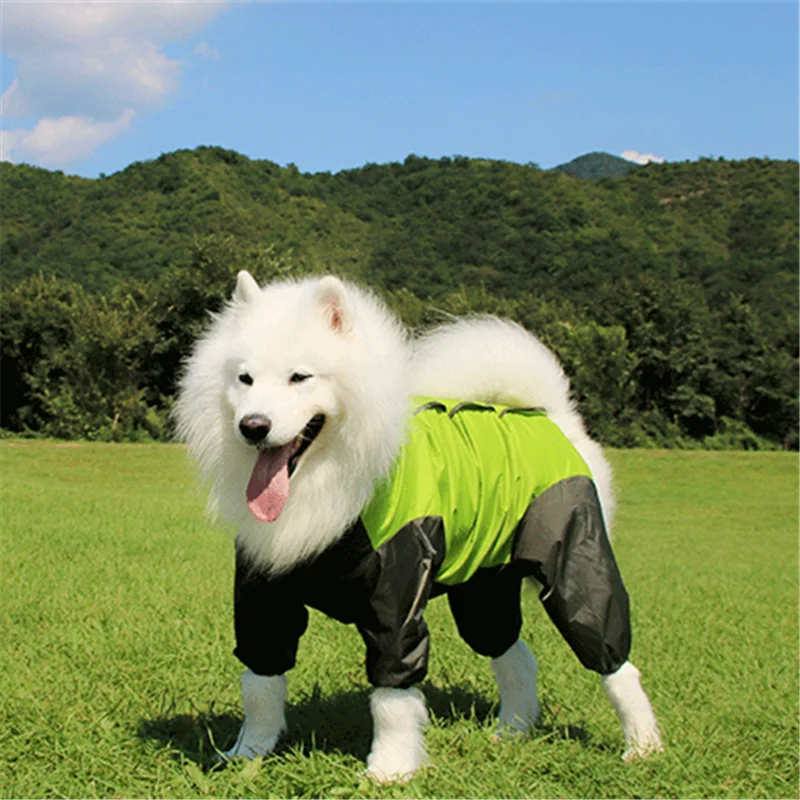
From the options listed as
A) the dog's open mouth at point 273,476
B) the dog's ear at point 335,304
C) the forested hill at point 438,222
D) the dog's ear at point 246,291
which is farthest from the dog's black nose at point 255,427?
the forested hill at point 438,222

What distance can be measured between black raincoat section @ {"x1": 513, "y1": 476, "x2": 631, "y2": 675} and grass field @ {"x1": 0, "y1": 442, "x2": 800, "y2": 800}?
1.39 feet

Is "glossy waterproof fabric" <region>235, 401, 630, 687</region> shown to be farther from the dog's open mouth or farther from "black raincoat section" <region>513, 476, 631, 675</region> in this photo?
the dog's open mouth

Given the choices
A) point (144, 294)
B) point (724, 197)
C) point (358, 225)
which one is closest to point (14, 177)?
point (358, 225)

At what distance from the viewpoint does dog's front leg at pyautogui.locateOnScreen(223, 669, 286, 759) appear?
377 cm

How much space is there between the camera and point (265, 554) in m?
3.45

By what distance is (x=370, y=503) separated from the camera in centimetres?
348

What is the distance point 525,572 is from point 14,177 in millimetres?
60240

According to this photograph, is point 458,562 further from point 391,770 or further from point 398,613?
point 391,770

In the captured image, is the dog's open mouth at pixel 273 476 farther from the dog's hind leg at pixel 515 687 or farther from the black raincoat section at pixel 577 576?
the dog's hind leg at pixel 515 687

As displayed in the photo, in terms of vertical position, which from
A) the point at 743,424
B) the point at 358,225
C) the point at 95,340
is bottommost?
the point at 743,424

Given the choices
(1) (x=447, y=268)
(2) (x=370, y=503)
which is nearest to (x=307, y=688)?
(2) (x=370, y=503)

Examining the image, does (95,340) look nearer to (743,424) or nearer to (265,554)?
(743,424)

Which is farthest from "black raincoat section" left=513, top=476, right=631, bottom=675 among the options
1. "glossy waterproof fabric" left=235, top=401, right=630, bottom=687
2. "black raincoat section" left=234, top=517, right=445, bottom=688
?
"black raincoat section" left=234, top=517, right=445, bottom=688

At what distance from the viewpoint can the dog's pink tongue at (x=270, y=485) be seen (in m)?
3.33
